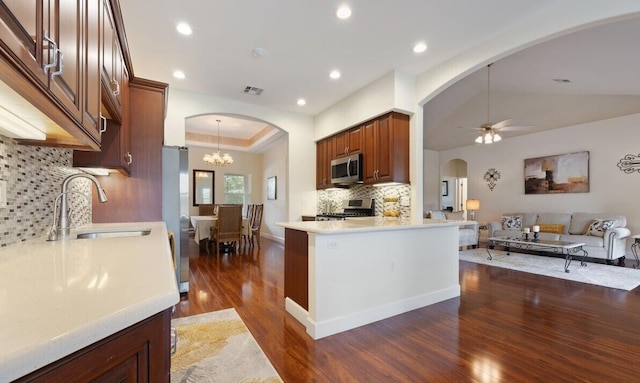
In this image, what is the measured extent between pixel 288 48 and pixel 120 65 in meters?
1.95

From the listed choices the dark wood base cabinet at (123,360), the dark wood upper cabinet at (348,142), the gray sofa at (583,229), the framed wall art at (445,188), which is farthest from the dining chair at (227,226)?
the framed wall art at (445,188)

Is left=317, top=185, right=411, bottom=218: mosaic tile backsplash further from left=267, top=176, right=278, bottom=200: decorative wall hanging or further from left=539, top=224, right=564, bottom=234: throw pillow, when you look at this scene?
left=539, top=224, right=564, bottom=234: throw pillow

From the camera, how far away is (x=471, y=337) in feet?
7.74

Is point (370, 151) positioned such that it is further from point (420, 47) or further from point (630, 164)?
point (630, 164)

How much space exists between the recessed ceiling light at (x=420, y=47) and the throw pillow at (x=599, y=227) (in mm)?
5039

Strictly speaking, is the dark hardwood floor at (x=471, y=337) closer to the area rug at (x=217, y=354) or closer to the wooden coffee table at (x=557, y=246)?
the area rug at (x=217, y=354)

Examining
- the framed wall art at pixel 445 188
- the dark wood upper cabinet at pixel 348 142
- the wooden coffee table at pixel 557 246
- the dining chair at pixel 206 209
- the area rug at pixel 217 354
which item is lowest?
the area rug at pixel 217 354

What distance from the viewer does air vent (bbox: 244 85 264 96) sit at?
4.64 m

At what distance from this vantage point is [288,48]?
350cm

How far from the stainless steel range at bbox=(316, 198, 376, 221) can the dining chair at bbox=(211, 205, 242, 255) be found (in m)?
1.71

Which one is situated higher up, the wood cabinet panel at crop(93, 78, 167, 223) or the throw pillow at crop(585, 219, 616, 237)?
the wood cabinet panel at crop(93, 78, 167, 223)

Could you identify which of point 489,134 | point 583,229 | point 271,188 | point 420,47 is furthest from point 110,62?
point 583,229

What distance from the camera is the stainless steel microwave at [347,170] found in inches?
189

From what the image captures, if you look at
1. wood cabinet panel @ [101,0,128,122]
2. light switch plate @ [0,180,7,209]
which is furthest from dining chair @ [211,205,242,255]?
light switch plate @ [0,180,7,209]
